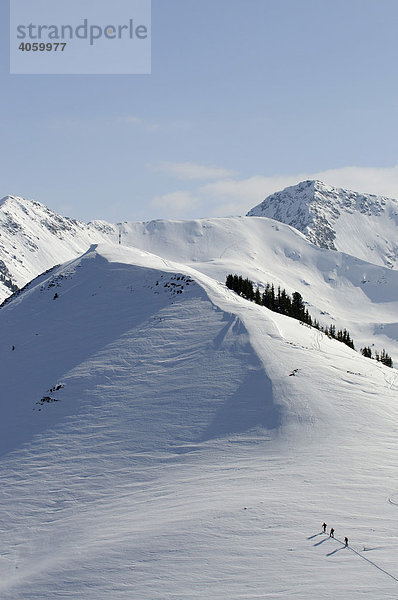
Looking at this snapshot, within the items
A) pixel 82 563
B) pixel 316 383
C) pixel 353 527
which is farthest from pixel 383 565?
pixel 316 383

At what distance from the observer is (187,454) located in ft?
102

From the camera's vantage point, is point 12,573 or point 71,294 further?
point 71,294

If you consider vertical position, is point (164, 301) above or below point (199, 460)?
above

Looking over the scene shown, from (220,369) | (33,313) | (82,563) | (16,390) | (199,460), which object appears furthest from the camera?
(33,313)

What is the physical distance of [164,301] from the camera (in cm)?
5078

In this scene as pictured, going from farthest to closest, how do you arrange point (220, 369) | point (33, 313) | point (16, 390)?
point (33, 313) → point (16, 390) → point (220, 369)

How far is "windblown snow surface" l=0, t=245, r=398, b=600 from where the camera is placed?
20.2 m

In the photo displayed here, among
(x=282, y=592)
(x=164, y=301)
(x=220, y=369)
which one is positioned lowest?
(x=282, y=592)

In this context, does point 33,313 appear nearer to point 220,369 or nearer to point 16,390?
point 16,390

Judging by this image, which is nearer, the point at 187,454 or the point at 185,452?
the point at 187,454

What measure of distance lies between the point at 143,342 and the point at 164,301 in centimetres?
793

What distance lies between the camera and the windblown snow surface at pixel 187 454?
2022cm

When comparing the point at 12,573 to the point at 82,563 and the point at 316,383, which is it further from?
the point at 316,383

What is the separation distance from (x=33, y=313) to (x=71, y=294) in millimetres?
4400
